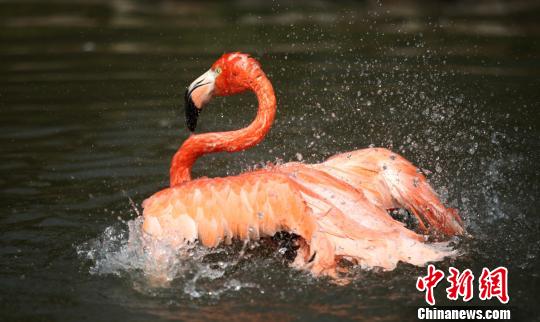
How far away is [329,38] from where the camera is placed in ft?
37.1

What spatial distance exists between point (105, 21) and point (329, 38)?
4079mm

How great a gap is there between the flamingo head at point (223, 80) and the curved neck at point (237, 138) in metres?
0.06

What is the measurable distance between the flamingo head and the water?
1103 millimetres

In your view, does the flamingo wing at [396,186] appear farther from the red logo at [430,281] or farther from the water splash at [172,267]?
the water splash at [172,267]

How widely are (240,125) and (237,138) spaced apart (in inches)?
104

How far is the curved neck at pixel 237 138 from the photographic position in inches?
212

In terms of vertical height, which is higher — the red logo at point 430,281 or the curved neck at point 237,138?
the curved neck at point 237,138

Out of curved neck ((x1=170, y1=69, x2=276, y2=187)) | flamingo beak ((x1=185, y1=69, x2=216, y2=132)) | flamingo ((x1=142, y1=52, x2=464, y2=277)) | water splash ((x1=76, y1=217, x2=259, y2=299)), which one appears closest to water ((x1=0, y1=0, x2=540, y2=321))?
water splash ((x1=76, y1=217, x2=259, y2=299))

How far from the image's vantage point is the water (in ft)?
15.6

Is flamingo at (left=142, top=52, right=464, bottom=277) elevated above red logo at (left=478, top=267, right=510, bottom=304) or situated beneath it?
elevated above

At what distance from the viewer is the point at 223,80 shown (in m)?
5.46

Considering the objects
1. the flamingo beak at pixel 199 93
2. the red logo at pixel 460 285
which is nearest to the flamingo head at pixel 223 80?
the flamingo beak at pixel 199 93

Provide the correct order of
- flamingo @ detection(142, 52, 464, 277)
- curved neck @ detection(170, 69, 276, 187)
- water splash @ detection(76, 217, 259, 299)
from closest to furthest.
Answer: flamingo @ detection(142, 52, 464, 277) < water splash @ detection(76, 217, 259, 299) < curved neck @ detection(170, 69, 276, 187)

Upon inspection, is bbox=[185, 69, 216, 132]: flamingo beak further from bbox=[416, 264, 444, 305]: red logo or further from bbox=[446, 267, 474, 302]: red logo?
bbox=[446, 267, 474, 302]: red logo
